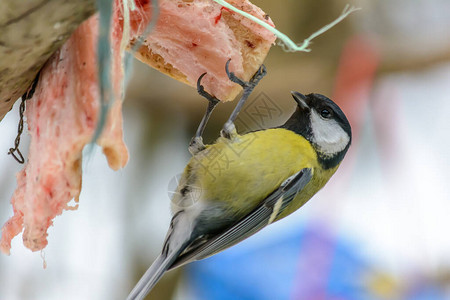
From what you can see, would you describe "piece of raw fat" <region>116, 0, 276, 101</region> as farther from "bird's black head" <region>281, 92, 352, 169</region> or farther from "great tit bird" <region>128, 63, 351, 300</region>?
"bird's black head" <region>281, 92, 352, 169</region>

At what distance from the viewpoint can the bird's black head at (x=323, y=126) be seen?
1.23 m

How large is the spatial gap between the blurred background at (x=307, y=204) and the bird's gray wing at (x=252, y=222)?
3.70 feet

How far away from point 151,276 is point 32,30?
0.52 metres

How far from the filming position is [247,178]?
3.82 ft

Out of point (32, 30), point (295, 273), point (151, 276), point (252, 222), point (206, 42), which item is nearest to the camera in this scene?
point (32, 30)

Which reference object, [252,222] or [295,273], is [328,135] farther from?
[295,273]

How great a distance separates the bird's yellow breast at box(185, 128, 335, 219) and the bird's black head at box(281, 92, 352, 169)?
51 mm

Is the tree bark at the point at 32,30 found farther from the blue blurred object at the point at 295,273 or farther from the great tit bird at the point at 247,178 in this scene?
the blue blurred object at the point at 295,273

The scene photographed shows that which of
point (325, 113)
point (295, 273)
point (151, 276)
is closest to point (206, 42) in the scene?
point (151, 276)

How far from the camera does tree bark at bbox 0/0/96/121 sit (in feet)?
1.76

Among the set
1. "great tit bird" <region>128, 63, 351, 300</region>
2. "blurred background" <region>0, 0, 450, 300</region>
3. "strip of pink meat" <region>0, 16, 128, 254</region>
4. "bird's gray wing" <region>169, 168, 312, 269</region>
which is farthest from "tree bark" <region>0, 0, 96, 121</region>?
"blurred background" <region>0, 0, 450, 300</region>

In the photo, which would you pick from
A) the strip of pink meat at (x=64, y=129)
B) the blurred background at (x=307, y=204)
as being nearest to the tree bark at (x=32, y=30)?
the strip of pink meat at (x=64, y=129)

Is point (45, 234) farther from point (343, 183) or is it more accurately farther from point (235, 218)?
point (343, 183)

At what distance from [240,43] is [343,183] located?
1.60m
